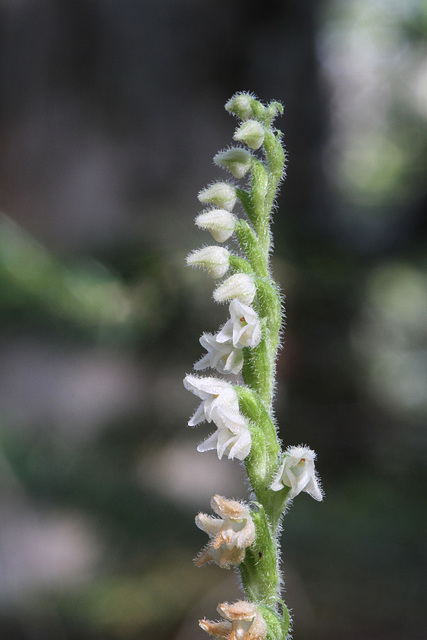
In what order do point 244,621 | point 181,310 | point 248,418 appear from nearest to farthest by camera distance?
point 244,621, point 248,418, point 181,310

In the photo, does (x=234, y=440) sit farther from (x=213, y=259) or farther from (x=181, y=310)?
(x=181, y=310)

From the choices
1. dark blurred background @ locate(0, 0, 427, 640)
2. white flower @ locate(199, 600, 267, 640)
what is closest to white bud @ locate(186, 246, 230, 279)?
white flower @ locate(199, 600, 267, 640)

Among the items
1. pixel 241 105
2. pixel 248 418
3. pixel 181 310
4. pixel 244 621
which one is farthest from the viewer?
pixel 181 310

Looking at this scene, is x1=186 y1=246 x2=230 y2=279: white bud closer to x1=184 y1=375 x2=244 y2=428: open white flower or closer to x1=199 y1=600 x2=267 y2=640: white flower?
x1=184 y1=375 x2=244 y2=428: open white flower

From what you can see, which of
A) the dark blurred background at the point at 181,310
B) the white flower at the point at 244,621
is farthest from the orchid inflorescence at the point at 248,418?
the dark blurred background at the point at 181,310

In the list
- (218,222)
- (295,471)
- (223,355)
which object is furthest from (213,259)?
(295,471)

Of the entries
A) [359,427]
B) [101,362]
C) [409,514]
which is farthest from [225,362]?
[359,427]
